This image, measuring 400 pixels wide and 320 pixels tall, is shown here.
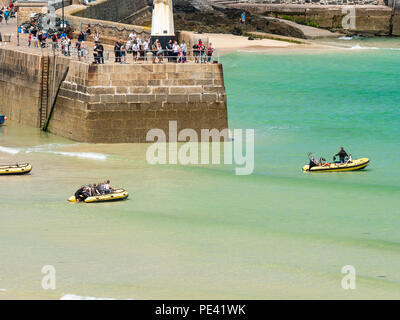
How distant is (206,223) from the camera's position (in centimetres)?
3606

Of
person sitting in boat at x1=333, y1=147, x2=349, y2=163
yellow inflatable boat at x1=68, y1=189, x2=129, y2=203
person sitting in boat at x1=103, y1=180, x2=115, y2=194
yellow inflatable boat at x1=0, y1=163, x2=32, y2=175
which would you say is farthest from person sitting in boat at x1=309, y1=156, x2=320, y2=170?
yellow inflatable boat at x1=0, y1=163, x2=32, y2=175

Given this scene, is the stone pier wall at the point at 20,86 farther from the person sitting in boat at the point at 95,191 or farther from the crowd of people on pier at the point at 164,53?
the person sitting in boat at the point at 95,191

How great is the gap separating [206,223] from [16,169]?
9.23m

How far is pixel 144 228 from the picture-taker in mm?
35375

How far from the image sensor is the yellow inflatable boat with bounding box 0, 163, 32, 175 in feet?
137

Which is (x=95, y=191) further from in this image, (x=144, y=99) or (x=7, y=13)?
(x=7, y=13)

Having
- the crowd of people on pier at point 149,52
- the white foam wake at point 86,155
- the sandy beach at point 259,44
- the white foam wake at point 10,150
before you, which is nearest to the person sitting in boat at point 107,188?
the white foam wake at point 86,155

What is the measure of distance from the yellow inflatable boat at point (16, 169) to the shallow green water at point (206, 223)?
1.75ft

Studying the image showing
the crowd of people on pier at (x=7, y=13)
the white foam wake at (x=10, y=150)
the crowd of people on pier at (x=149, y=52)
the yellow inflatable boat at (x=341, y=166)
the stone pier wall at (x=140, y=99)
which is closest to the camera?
the yellow inflatable boat at (x=341, y=166)

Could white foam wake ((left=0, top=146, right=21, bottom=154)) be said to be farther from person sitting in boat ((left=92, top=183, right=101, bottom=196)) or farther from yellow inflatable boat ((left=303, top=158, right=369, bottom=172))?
yellow inflatable boat ((left=303, top=158, right=369, bottom=172))

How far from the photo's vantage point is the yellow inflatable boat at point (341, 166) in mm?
43875

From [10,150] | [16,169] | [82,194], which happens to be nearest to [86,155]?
[16,169]

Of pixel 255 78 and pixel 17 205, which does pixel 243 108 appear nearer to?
pixel 255 78
